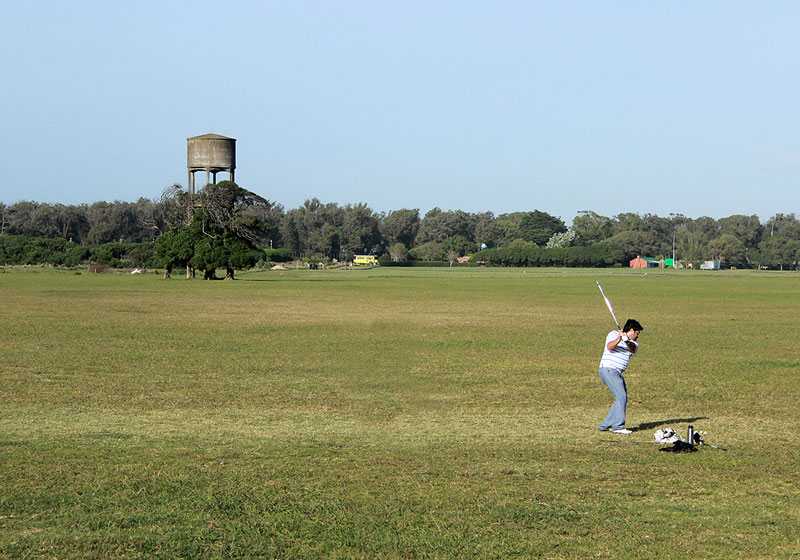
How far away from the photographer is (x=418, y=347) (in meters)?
24.4

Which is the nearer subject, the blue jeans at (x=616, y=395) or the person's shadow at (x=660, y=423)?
the blue jeans at (x=616, y=395)

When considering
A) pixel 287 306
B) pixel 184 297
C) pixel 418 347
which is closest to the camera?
pixel 418 347

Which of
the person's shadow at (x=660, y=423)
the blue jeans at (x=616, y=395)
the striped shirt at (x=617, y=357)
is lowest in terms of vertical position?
the person's shadow at (x=660, y=423)

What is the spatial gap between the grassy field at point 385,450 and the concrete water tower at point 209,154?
59786 millimetres

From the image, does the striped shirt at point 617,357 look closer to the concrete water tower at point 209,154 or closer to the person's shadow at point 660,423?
the person's shadow at point 660,423

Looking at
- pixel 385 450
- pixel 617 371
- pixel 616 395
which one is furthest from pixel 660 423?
pixel 385 450

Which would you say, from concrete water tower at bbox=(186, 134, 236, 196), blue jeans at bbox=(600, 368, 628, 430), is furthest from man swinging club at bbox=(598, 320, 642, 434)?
concrete water tower at bbox=(186, 134, 236, 196)

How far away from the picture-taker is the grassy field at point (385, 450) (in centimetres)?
756

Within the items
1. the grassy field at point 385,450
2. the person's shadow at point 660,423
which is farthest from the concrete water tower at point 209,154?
the person's shadow at point 660,423

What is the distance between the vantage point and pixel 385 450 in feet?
36.2

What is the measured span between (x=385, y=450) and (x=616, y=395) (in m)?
3.25

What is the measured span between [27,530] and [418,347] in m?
17.2

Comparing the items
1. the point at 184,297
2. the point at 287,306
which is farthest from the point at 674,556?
the point at 184,297

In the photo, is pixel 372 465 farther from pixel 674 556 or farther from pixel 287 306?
pixel 287 306
